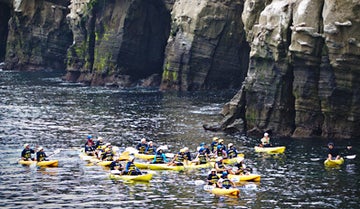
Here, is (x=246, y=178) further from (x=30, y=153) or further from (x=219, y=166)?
(x=30, y=153)

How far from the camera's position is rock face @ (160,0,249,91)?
123312mm

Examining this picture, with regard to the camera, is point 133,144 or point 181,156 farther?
point 133,144

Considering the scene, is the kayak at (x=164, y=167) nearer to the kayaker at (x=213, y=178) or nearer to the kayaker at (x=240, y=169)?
the kayaker at (x=240, y=169)

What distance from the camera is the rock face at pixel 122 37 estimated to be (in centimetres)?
14050

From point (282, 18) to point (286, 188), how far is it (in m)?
25.7

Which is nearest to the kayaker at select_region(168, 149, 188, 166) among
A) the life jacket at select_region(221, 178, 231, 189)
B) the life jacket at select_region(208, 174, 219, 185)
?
the life jacket at select_region(208, 174, 219, 185)

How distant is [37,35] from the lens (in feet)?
563

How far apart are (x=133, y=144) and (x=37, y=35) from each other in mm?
93560

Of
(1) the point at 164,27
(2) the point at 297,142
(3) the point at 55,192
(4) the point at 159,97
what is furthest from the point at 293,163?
(1) the point at 164,27

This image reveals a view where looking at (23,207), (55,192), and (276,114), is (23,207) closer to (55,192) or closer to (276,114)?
(55,192)

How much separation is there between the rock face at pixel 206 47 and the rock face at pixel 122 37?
1196 centimetres

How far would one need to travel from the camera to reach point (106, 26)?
14400cm

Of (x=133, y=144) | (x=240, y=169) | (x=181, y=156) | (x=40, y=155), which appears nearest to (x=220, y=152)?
(x=181, y=156)

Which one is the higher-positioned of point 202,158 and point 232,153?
point 232,153
